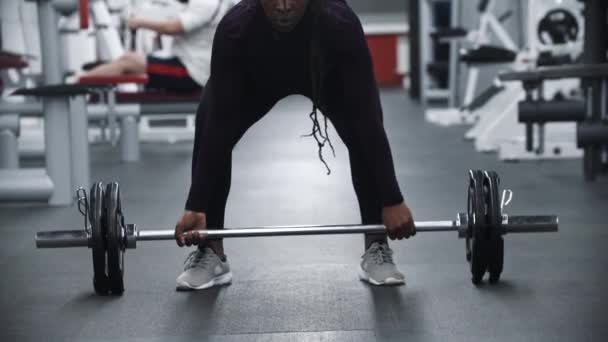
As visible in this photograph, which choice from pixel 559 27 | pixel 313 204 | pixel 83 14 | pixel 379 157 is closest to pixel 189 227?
pixel 379 157

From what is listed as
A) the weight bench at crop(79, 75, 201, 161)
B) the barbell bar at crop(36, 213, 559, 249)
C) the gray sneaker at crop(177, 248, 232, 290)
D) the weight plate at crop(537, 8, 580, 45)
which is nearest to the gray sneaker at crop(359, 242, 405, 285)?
the barbell bar at crop(36, 213, 559, 249)

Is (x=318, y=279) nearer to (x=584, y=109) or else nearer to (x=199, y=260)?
(x=199, y=260)

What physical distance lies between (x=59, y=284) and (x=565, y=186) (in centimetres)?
212

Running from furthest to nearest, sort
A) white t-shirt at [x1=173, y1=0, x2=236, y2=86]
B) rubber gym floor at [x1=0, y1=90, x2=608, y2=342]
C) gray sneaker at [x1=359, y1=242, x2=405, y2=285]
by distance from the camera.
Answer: white t-shirt at [x1=173, y1=0, x2=236, y2=86], gray sneaker at [x1=359, y1=242, x2=405, y2=285], rubber gym floor at [x1=0, y1=90, x2=608, y2=342]

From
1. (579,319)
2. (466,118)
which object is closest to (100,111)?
(466,118)

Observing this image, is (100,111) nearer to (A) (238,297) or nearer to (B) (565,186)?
(B) (565,186)

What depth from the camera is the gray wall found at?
13.4 m

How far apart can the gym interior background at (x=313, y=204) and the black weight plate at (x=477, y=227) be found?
0.02 m

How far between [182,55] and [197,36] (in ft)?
0.43

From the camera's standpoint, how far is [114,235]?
1.89 m

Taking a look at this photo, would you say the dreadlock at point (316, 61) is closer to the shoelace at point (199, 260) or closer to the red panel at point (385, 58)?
the shoelace at point (199, 260)

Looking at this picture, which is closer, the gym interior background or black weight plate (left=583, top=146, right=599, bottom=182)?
the gym interior background

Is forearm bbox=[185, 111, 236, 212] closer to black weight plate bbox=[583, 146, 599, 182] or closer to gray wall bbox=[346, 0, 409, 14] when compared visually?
black weight plate bbox=[583, 146, 599, 182]

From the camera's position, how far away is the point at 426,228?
6.40 feet
